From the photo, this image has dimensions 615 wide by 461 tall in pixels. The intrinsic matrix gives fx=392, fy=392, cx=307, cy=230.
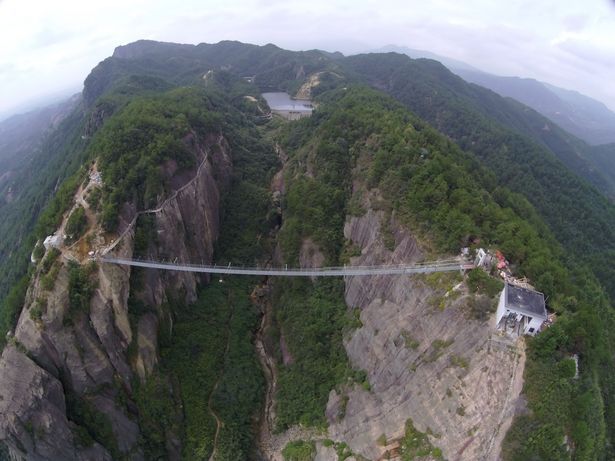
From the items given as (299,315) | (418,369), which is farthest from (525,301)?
(299,315)

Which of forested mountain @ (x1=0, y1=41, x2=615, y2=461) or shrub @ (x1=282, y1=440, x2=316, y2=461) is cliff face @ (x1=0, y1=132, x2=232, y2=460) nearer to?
forested mountain @ (x1=0, y1=41, x2=615, y2=461)

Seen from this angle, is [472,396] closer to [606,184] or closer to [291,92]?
[291,92]

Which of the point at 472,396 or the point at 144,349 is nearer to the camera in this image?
the point at 472,396

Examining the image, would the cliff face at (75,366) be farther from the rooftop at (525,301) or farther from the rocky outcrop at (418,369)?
the rooftop at (525,301)

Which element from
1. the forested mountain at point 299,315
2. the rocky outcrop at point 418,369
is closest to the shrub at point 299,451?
the forested mountain at point 299,315

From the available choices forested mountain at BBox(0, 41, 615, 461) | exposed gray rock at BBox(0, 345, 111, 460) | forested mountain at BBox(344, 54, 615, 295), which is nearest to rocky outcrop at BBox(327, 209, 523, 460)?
forested mountain at BBox(0, 41, 615, 461)

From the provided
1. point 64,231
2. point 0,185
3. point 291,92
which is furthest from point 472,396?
point 0,185
